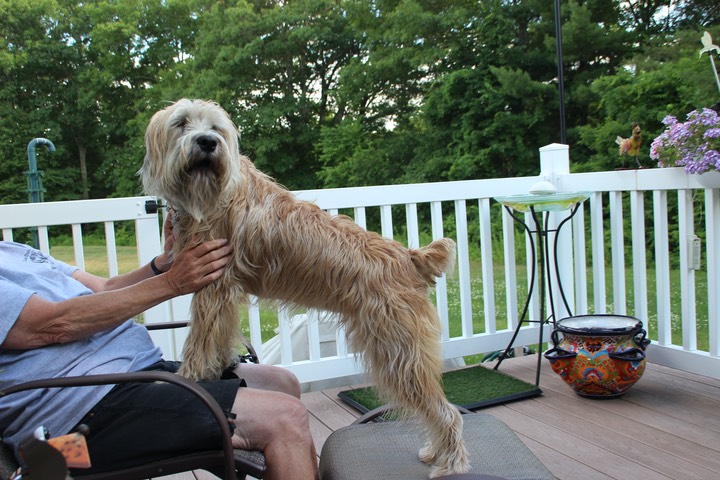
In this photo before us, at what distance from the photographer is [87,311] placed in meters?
1.69

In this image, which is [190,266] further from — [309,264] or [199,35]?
[199,35]

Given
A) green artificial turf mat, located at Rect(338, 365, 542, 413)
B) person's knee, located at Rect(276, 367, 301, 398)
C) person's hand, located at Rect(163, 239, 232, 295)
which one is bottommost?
green artificial turf mat, located at Rect(338, 365, 542, 413)

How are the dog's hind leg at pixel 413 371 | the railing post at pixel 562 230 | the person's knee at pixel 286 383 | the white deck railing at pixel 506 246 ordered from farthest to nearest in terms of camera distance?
the railing post at pixel 562 230 < the white deck railing at pixel 506 246 < the person's knee at pixel 286 383 < the dog's hind leg at pixel 413 371

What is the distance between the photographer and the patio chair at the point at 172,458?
1.49m

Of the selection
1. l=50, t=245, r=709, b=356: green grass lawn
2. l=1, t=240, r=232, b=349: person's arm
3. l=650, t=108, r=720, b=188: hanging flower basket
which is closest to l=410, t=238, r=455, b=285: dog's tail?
l=1, t=240, r=232, b=349: person's arm

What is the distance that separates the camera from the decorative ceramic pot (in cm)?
323

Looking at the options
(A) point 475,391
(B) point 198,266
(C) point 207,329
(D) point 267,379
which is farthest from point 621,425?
(B) point 198,266

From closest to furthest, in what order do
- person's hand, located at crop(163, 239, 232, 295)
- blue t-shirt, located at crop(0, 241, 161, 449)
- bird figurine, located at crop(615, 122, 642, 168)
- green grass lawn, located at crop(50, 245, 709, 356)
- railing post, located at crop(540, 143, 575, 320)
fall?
blue t-shirt, located at crop(0, 241, 161, 449) < person's hand, located at crop(163, 239, 232, 295) < bird figurine, located at crop(615, 122, 642, 168) < railing post, located at crop(540, 143, 575, 320) < green grass lawn, located at crop(50, 245, 709, 356)

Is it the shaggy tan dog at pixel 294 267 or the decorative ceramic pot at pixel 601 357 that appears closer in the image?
the shaggy tan dog at pixel 294 267

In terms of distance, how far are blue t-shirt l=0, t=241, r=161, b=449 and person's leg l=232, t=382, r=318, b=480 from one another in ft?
1.23

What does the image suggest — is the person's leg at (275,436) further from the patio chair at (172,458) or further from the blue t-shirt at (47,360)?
the blue t-shirt at (47,360)

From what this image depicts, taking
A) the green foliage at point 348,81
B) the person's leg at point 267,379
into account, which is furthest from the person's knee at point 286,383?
the green foliage at point 348,81

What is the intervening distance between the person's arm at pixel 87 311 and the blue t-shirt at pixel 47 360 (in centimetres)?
3

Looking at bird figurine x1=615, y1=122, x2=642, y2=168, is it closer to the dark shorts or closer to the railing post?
the railing post
